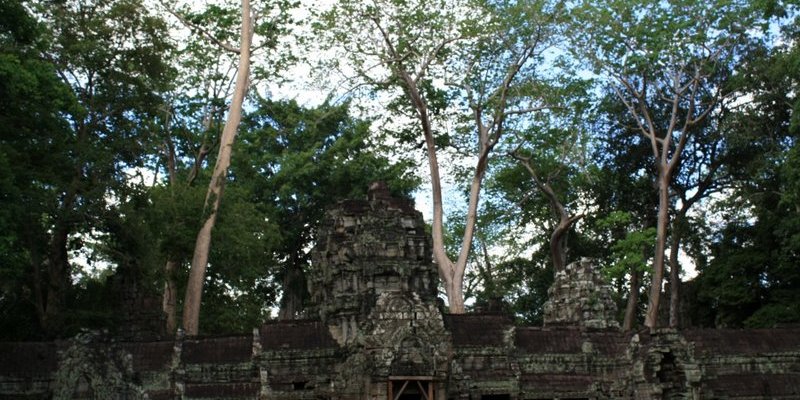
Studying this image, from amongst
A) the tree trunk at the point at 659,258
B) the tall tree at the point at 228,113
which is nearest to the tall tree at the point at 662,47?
the tree trunk at the point at 659,258

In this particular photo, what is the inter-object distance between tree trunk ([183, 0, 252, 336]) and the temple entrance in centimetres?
781

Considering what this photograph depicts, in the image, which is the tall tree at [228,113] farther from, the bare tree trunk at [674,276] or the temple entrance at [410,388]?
the bare tree trunk at [674,276]

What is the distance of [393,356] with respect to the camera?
23719 millimetres

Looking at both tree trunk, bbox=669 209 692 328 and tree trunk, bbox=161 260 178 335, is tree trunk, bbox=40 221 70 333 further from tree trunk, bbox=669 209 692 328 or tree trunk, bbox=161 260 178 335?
tree trunk, bbox=669 209 692 328

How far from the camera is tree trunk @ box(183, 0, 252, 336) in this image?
29.9m

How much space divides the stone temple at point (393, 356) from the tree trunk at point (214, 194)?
144 inches

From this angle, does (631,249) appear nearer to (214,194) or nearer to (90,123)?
(214,194)

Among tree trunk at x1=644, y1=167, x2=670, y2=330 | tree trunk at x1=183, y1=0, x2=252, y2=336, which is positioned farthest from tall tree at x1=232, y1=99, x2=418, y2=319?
tree trunk at x1=644, y1=167, x2=670, y2=330

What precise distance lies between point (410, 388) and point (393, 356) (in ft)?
3.10

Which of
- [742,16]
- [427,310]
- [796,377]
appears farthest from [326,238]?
[742,16]

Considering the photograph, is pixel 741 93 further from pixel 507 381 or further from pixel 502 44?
pixel 507 381

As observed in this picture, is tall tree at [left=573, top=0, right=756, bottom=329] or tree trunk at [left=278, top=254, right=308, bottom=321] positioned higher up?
tall tree at [left=573, top=0, right=756, bottom=329]

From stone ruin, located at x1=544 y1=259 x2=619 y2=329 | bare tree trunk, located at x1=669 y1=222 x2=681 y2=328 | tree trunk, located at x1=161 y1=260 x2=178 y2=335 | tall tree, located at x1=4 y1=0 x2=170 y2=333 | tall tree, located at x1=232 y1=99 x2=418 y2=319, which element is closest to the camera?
tall tree, located at x1=4 y1=0 x2=170 y2=333

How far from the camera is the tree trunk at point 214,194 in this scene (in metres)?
29.9
